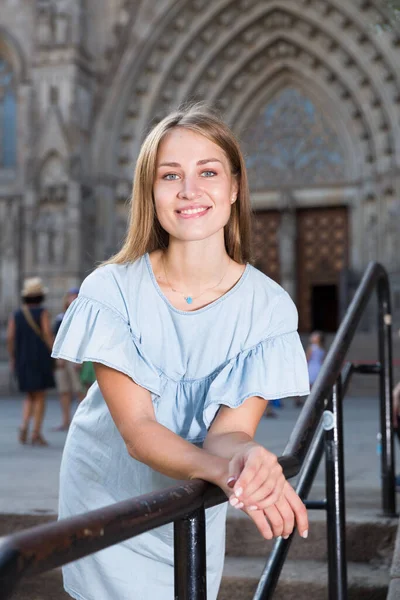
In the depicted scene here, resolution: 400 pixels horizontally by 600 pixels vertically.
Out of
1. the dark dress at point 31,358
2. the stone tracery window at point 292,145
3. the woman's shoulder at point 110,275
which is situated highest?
the stone tracery window at point 292,145

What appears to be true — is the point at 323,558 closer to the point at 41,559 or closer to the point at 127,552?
the point at 127,552

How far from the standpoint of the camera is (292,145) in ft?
58.5

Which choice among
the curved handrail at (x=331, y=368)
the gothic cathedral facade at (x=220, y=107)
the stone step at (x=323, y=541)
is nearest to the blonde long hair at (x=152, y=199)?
the curved handrail at (x=331, y=368)

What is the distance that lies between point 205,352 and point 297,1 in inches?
660

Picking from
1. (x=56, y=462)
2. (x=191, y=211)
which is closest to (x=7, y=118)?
(x=56, y=462)

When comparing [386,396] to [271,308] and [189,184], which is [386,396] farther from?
[189,184]

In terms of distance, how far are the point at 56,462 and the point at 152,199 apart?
4.17 m

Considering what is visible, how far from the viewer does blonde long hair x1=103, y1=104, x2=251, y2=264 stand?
69.2 inches

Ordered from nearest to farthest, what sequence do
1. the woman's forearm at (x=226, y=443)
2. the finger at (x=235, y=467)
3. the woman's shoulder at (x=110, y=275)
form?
the finger at (x=235, y=467) → the woman's forearm at (x=226, y=443) → the woman's shoulder at (x=110, y=275)

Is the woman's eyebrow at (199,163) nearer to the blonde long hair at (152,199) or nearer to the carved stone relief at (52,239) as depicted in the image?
the blonde long hair at (152,199)

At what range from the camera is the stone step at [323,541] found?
3.29 m

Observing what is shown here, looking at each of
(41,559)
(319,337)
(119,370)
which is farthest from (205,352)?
(319,337)

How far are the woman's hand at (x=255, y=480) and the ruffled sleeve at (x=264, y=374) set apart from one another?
238 mm

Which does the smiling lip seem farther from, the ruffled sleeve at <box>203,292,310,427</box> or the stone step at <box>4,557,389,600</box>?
the stone step at <box>4,557,389,600</box>
